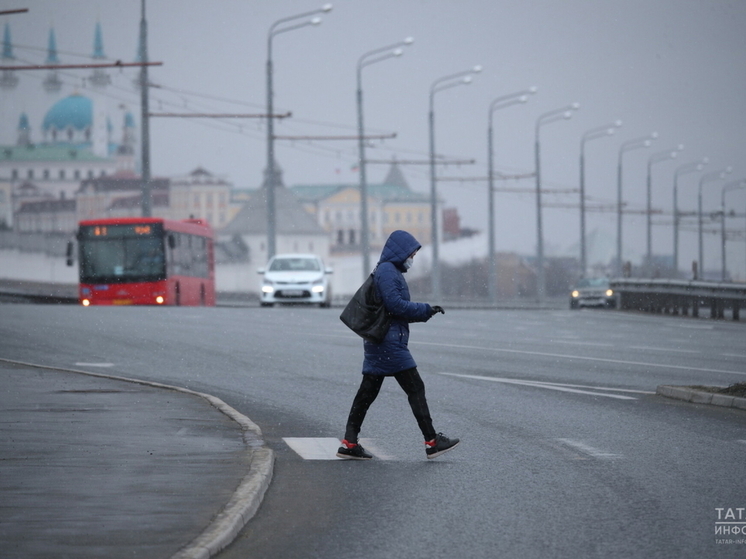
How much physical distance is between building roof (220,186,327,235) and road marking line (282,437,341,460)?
14752 centimetres

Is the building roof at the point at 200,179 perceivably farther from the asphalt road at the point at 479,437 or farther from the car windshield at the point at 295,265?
the asphalt road at the point at 479,437

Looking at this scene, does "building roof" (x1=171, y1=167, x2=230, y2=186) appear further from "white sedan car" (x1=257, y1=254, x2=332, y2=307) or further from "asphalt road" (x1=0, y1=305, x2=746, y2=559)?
"asphalt road" (x1=0, y1=305, x2=746, y2=559)

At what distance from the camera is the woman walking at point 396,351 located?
9.41 m

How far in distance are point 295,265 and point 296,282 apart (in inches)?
30.4

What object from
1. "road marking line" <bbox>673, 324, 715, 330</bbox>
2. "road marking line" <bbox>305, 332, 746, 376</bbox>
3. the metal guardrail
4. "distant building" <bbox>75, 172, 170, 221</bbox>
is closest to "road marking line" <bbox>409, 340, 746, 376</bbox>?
"road marking line" <bbox>305, 332, 746, 376</bbox>

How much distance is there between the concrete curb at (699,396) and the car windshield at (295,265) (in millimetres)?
24495

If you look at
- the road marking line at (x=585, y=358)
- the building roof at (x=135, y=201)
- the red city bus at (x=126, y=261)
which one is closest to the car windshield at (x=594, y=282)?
the red city bus at (x=126, y=261)

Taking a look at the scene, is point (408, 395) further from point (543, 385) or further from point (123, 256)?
point (123, 256)

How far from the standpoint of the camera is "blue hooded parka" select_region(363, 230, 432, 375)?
9.39 metres

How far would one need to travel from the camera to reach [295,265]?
127 ft

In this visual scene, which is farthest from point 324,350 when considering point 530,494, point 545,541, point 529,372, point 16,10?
point 545,541

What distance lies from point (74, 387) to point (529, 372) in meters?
6.11

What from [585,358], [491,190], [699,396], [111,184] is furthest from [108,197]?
[699,396]

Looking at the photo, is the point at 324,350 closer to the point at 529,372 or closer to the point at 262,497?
the point at 529,372
